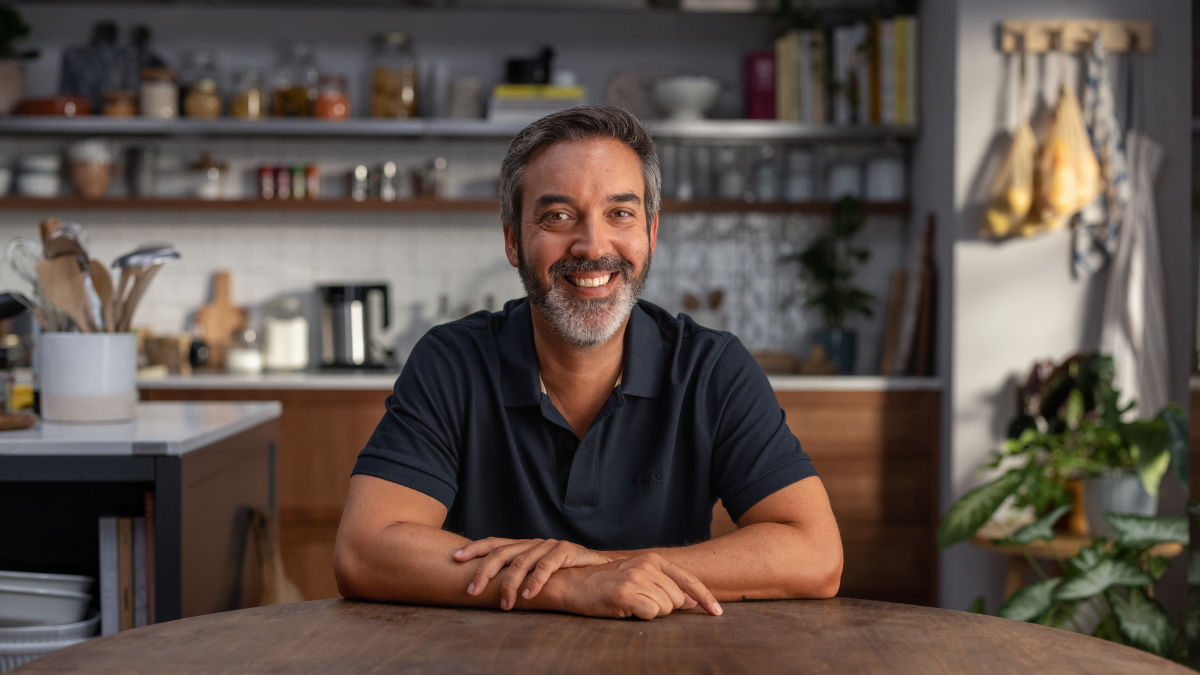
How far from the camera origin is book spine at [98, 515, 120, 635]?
1.91 meters

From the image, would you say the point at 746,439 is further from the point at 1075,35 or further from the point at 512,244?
the point at 1075,35

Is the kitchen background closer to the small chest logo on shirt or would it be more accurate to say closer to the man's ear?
the man's ear

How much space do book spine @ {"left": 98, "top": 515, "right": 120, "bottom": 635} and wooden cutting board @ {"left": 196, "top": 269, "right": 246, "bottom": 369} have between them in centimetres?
245

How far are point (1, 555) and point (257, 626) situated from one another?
1405 mm

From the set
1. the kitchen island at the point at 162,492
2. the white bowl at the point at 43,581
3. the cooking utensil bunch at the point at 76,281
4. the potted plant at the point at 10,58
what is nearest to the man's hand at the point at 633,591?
the kitchen island at the point at 162,492

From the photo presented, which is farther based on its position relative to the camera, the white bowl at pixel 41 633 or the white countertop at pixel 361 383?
the white countertop at pixel 361 383

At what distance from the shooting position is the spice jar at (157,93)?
13.4 feet

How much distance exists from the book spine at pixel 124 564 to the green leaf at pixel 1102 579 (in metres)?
2.09

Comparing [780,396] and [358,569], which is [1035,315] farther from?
[358,569]

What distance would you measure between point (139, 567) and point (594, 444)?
97 cm

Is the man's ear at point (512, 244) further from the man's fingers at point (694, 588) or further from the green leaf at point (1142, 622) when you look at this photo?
the green leaf at point (1142, 622)

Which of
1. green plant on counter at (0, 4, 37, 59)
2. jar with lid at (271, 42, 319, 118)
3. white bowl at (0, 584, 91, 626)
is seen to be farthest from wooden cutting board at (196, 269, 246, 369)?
white bowl at (0, 584, 91, 626)

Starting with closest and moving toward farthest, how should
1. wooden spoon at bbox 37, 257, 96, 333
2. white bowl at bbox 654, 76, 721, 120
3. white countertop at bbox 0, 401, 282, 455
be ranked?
white countertop at bbox 0, 401, 282, 455
wooden spoon at bbox 37, 257, 96, 333
white bowl at bbox 654, 76, 721, 120

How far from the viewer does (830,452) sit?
150 inches
